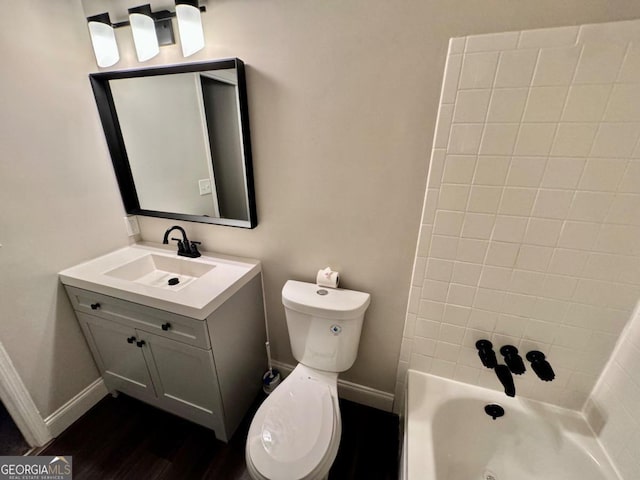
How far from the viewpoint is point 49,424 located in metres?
1.32

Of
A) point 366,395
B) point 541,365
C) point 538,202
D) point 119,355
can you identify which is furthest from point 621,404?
point 119,355

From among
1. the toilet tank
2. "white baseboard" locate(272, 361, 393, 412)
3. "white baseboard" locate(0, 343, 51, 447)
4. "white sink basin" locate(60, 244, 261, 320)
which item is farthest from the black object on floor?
"white baseboard" locate(272, 361, 393, 412)

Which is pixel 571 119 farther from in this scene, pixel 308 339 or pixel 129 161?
pixel 129 161

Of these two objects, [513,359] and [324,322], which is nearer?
[513,359]

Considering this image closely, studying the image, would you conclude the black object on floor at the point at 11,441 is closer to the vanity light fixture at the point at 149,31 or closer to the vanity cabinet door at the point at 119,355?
the vanity cabinet door at the point at 119,355

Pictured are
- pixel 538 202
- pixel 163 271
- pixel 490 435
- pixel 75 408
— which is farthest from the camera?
pixel 163 271

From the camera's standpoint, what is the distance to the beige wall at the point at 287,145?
0.94 m

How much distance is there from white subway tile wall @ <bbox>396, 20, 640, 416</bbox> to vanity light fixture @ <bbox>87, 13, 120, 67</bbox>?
1.53m

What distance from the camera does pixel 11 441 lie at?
1312 millimetres

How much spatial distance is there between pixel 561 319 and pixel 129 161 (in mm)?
2242

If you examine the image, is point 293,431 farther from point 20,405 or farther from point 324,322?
point 20,405

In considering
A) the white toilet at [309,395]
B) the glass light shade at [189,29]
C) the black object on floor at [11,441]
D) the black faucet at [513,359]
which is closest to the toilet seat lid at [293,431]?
the white toilet at [309,395]

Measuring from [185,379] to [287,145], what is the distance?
1.21 meters

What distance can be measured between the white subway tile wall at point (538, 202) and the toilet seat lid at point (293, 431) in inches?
23.7
